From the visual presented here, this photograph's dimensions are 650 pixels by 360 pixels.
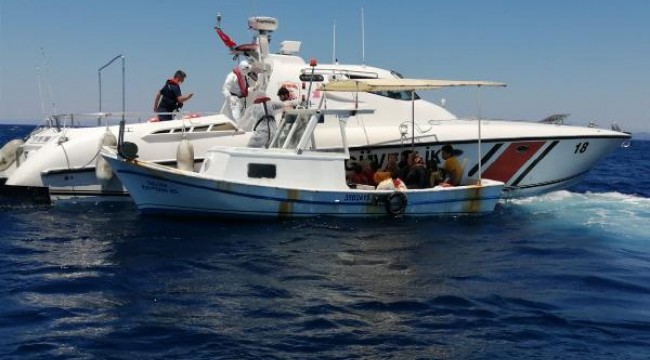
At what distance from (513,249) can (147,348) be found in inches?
288

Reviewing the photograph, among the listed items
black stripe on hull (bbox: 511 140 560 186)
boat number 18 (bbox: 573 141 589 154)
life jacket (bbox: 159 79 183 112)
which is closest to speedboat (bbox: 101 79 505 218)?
life jacket (bbox: 159 79 183 112)

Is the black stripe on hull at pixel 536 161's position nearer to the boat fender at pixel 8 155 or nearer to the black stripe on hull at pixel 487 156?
the black stripe on hull at pixel 487 156

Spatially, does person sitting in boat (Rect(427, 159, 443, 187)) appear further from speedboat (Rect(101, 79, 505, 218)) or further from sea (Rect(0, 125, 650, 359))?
sea (Rect(0, 125, 650, 359))

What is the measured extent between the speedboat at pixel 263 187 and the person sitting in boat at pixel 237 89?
305cm

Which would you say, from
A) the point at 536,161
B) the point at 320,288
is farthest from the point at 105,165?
the point at 536,161

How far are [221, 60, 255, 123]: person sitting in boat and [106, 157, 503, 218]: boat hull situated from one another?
4078mm

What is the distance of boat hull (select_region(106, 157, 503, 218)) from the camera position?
42.3ft

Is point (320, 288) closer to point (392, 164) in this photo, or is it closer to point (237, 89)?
point (392, 164)

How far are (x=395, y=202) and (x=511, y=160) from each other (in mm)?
4072

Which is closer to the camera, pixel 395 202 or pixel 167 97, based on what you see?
pixel 395 202

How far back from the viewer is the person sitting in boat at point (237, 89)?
16.5 metres

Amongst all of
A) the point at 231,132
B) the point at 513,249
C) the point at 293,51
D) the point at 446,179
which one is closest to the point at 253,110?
the point at 231,132

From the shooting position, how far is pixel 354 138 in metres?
15.8

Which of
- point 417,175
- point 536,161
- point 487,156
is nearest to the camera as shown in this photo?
point 417,175
